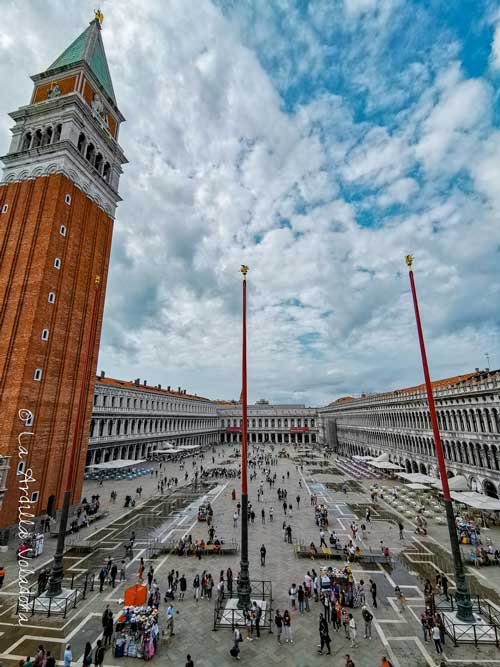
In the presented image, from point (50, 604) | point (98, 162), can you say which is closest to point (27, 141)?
point (98, 162)

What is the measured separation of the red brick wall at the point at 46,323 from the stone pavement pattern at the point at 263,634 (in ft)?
27.2

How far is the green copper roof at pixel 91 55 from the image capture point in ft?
134

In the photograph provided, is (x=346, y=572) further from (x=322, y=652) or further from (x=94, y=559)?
(x=94, y=559)

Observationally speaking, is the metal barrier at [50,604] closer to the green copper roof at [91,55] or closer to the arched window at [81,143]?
the arched window at [81,143]

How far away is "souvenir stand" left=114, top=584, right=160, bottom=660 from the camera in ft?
42.8

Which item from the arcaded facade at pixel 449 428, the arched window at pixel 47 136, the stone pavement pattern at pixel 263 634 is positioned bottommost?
the stone pavement pattern at pixel 263 634

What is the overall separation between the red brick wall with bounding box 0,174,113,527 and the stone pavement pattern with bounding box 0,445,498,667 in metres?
8.29

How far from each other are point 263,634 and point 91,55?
2320 inches

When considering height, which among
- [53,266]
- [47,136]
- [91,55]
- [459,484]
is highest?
[91,55]

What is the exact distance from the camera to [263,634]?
14.4 meters

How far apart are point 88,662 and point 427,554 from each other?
22.0 metres

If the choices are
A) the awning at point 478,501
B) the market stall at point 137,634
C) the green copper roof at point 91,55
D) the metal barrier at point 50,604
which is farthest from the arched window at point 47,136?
the awning at point 478,501

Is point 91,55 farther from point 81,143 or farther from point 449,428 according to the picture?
point 449,428

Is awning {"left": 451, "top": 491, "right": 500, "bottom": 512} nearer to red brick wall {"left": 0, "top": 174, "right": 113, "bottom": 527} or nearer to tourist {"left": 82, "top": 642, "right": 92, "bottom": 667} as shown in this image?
tourist {"left": 82, "top": 642, "right": 92, "bottom": 667}
